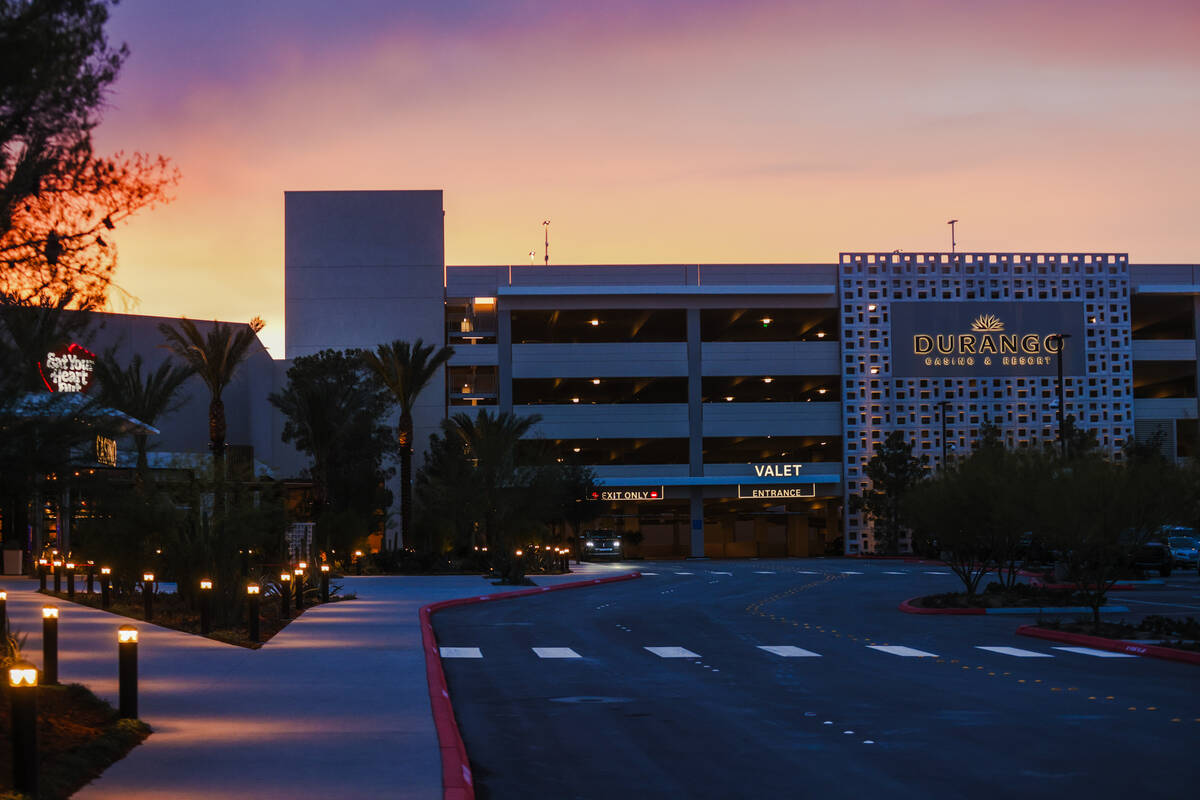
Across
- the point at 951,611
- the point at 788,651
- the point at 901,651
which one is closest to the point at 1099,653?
the point at 901,651

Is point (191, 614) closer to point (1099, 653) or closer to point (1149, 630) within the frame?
point (1099, 653)

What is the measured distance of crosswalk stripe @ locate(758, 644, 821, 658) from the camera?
2078cm

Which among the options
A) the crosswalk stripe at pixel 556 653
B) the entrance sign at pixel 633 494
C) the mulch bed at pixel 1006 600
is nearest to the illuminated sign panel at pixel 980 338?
the entrance sign at pixel 633 494

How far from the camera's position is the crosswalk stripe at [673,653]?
68.6 feet

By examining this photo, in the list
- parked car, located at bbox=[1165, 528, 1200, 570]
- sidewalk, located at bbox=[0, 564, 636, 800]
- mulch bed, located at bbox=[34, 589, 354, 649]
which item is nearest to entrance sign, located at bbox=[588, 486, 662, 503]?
parked car, located at bbox=[1165, 528, 1200, 570]

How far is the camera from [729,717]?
553 inches

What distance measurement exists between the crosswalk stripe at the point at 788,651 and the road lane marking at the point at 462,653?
4559mm

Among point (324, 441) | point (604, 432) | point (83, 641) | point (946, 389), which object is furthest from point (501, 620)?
point (946, 389)

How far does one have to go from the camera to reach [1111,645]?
22.2m

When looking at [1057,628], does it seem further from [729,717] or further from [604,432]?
[604,432]

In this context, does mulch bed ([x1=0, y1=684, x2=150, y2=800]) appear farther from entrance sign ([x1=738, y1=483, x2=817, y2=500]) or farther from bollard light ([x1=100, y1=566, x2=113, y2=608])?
entrance sign ([x1=738, y1=483, x2=817, y2=500])

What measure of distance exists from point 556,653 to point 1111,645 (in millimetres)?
8992

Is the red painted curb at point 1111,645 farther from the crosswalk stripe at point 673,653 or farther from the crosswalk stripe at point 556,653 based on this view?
the crosswalk stripe at point 556,653

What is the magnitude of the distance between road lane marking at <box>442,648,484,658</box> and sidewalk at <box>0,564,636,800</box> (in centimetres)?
55
